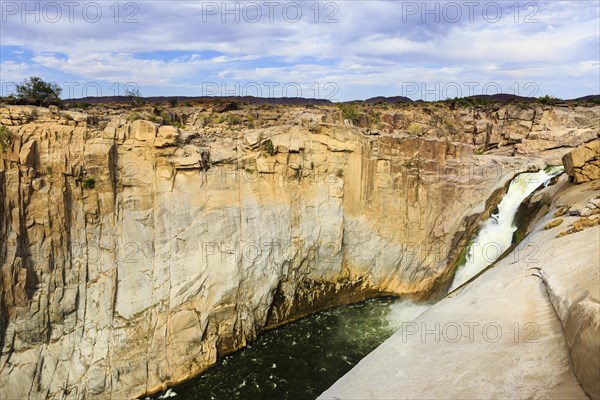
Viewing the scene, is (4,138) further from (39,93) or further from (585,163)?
(585,163)

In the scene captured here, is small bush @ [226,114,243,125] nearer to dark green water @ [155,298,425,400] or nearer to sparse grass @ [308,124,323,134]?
sparse grass @ [308,124,323,134]

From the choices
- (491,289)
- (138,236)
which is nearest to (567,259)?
(491,289)

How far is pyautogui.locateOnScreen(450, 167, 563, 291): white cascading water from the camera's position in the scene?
60.8ft

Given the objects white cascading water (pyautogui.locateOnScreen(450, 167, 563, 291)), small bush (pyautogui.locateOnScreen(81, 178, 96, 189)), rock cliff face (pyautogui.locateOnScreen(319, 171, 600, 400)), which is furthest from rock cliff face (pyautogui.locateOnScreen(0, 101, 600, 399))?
→ rock cliff face (pyautogui.locateOnScreen(319, 171, 600, 400))

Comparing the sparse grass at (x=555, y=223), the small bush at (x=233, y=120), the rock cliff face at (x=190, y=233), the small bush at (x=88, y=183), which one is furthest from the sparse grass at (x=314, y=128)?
the sparse grass at (x=555, y=223)

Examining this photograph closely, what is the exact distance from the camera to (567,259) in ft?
29.7

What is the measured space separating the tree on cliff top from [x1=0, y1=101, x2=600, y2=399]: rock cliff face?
1.87 m

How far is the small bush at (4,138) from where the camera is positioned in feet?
42.4

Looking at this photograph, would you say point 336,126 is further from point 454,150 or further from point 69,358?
point 69,358

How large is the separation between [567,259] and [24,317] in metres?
15.8

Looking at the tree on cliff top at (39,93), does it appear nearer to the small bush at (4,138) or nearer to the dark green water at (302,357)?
the small bush at (4,138)

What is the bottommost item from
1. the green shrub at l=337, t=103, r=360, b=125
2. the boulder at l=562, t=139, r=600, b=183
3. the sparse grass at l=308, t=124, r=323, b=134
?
the boulder at l=562, t=139, r=600, b=183

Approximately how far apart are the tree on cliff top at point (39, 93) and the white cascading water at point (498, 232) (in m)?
19.6

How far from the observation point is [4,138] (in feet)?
42.5
